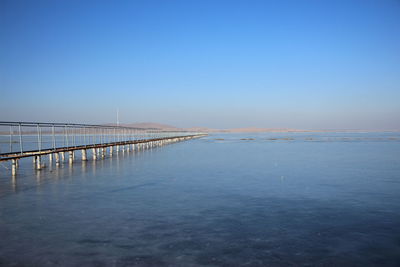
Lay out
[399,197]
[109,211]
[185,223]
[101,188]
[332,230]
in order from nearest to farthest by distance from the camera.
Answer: [332,230] < [185,223] < [109,211] < [399,197] < [101,188]

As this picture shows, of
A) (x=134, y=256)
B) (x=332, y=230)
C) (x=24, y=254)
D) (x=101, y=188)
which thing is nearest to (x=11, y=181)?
(x=101, y=188)

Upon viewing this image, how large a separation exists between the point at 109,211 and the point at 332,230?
269 inches

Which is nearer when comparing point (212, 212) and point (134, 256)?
point (134, 256)

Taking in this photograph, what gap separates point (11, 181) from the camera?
17.4m

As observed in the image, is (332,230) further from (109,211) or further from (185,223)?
(109,211)

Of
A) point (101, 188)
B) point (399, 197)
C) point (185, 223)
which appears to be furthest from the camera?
point (101, 188)

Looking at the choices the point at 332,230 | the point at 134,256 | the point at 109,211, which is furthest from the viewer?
the point at 109,211

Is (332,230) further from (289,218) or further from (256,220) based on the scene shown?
(256,220)

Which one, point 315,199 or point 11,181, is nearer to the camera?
point 315,199

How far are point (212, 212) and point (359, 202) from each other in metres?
5.85

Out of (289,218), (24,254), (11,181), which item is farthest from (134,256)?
(11,181)

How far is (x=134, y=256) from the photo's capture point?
6.91 meters

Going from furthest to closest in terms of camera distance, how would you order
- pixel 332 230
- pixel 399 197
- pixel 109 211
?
pixel 399 197
pixel 109 211
pixel 332 230

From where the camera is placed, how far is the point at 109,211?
1071 centimetres
